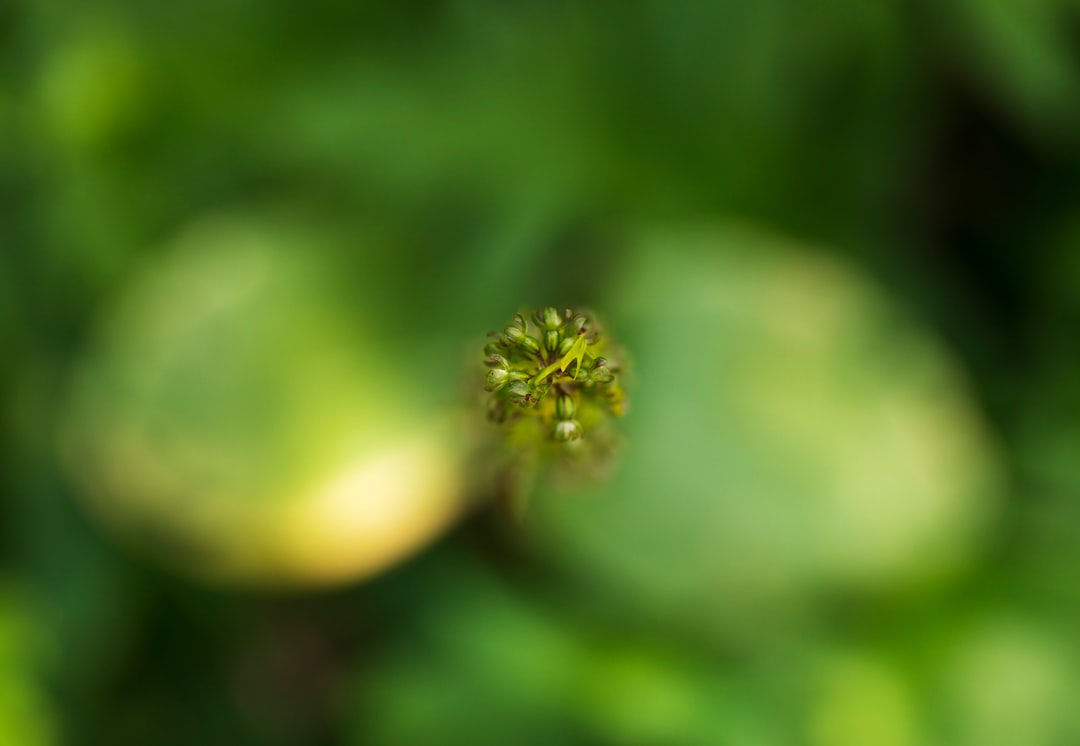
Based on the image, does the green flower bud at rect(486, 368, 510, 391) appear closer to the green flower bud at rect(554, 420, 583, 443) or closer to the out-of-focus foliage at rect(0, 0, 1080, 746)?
the green flower bud at rect(554, 420, 583, 443)

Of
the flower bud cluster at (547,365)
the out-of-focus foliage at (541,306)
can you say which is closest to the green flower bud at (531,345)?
the flower bud cluster at (547,365)

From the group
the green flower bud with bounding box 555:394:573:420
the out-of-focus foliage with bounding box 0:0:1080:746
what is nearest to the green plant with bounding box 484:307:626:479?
the green flower bud with bounding box 555:394:573:420

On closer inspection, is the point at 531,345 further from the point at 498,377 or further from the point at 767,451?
the point at 767,451

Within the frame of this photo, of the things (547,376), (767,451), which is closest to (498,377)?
(547,376)

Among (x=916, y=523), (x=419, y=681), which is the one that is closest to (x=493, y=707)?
(x=419, y=681)

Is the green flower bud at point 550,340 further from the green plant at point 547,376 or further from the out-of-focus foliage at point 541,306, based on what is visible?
the out-of-focus foliage at point 541,306

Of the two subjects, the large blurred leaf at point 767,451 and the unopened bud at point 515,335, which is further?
the large blurred leaf at point 767,451
